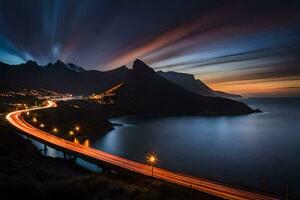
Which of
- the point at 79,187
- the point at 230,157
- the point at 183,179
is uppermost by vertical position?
the point at 79,187

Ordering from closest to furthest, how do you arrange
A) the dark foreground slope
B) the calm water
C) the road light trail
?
the dark foreground slope → the road light trail → the calm water

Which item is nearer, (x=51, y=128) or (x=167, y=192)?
(x=167, y=192)

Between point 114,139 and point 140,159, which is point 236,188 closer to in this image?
point 140,159

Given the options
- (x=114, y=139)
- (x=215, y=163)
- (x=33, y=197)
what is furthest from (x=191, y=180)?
(x=114, y=139)

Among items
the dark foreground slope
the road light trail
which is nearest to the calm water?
the road light trail

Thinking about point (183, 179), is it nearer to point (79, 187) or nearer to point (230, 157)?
point (79, 187)

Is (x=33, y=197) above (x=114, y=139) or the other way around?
above

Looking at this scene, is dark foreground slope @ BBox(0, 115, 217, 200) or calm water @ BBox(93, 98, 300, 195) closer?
dark foreground slope @ BBox(0, 115, 217, 200)

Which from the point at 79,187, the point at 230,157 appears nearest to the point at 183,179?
the point at 79,187

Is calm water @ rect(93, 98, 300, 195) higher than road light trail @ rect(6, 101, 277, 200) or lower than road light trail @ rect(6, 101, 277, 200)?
lower

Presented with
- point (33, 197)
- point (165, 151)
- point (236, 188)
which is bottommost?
point (165, 151)

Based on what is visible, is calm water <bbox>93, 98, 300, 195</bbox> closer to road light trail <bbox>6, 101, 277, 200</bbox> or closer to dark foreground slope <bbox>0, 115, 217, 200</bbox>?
road light trail <bbox>6, 101, 277, 200</bbox>
